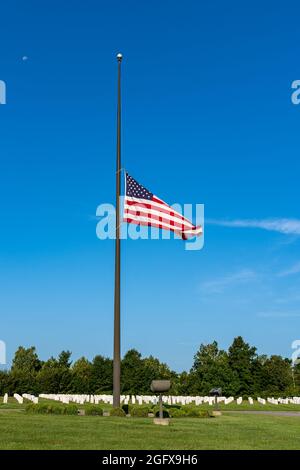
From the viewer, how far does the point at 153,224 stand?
2061 cm

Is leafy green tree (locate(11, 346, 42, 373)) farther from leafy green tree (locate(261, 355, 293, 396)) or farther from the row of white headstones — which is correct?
the row of white headstones

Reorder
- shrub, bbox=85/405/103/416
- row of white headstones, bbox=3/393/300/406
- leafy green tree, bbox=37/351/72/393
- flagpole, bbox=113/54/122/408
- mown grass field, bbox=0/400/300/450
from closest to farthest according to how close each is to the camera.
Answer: mown grass field, bbox=0/400/300/450, shrub, bbox=85/405/103/416, flagpole, bbox=113/54/122/408, row of white headstones, bbox=3/393/300/406, leafy green tree, bbox=37/351/72/393

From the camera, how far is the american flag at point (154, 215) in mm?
20594

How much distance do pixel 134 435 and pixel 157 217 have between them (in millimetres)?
9416

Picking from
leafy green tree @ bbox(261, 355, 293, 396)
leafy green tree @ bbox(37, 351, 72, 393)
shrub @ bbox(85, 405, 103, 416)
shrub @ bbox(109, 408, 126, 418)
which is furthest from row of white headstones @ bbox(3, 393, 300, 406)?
leafy green tree @ bbox(261, 355, 293, 396)

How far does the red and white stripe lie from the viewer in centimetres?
2058

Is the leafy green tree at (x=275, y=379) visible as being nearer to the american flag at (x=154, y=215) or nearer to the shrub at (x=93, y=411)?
the american flag at (x=154, y=215)

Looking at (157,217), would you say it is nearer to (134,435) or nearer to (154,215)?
(154,215)

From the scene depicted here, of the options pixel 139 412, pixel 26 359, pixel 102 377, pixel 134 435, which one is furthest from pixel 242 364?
pixel 134 435

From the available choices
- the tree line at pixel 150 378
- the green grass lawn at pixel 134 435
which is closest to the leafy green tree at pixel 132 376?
the tree line at pixel 150 378

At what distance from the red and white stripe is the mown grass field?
22.7 ft

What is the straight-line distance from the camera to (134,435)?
12734 millimetres
